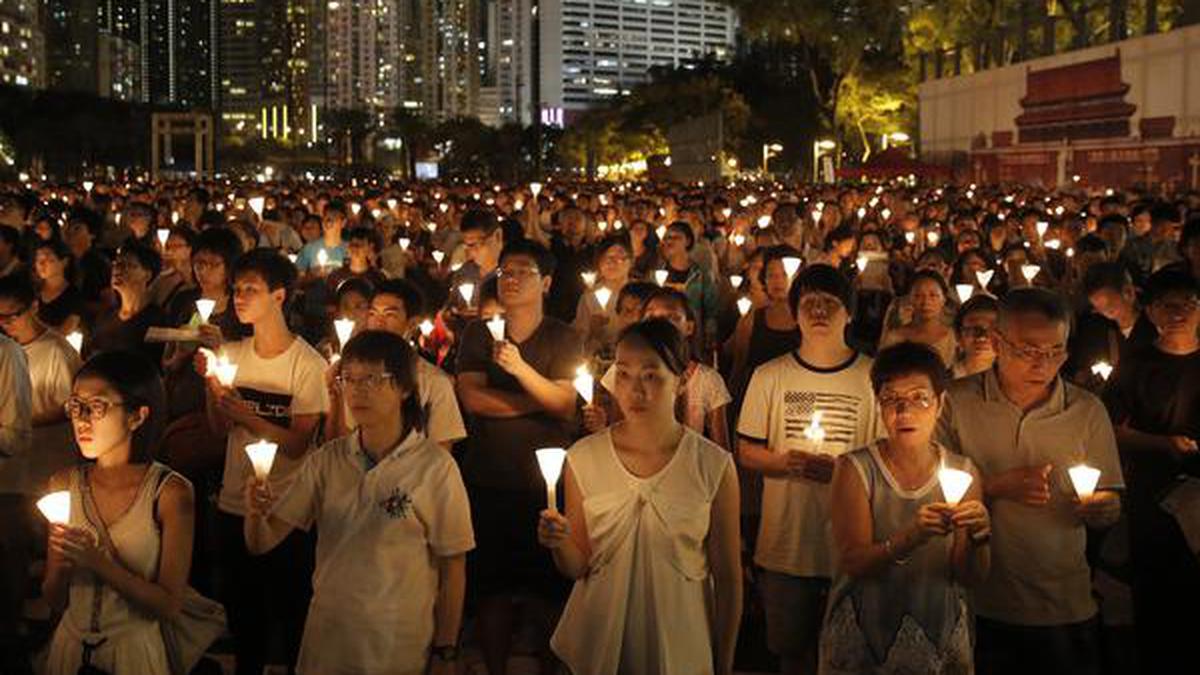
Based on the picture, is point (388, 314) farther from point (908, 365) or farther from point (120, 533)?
point (908, 365)

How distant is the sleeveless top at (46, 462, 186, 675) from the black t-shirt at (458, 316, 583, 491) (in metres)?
1.96

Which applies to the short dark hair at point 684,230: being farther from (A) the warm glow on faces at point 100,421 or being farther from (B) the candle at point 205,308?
(A) the warm glow on faces at point 100,421

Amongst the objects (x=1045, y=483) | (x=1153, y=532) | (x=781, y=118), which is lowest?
(x=1153, y=532)

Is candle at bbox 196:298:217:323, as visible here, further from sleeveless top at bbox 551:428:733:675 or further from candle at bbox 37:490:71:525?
sleeveless top at bbox 551:428:733:675

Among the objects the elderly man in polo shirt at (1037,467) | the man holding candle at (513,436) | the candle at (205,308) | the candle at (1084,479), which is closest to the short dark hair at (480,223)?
the candle at (205,308)

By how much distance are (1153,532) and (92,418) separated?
12.7 feet

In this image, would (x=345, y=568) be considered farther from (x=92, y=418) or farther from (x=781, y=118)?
(x=781, y=118)

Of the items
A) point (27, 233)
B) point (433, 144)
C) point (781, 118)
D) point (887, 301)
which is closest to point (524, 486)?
point (887, 301)

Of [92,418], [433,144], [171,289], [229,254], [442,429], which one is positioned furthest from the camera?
[433,144]

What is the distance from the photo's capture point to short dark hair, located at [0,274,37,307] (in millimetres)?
6445

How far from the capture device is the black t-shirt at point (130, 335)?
7.44 m

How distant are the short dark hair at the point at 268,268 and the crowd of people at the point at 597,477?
0.06 ft

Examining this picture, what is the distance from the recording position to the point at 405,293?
6895 mm

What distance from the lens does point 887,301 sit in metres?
11.4
